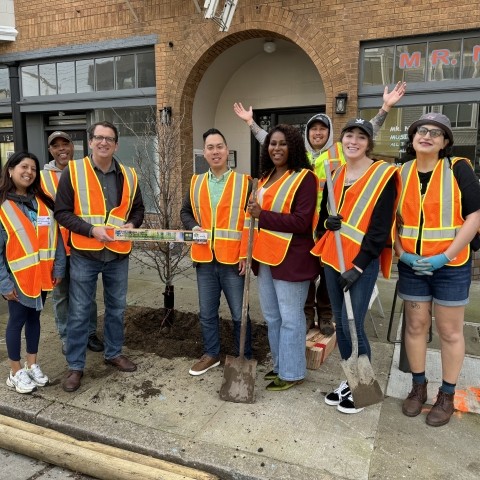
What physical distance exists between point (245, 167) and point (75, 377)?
6.44 meters

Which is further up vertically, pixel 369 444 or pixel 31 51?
pixel 31 51

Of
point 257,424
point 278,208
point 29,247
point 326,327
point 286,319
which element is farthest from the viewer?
point 326,327

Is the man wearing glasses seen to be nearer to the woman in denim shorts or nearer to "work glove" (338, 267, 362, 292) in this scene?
"work glove" (338, 267, 362, 292)

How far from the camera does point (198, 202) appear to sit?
354cm

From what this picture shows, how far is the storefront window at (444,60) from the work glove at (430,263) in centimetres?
481

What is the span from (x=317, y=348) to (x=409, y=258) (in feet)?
4.19

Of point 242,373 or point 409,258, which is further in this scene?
point 242,373

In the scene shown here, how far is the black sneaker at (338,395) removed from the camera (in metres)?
3.21

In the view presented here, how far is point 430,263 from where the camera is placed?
279 centimetres

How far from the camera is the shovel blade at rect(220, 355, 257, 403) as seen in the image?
3.27 metres

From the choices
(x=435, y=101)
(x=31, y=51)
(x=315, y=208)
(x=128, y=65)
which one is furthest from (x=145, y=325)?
(x=31, y=51)

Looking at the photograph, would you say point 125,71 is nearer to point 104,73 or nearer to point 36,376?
point 104,73

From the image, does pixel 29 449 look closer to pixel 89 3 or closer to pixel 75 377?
pixel 75 377

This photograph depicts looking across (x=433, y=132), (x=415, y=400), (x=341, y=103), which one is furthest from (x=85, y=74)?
(x=415, y=400)
